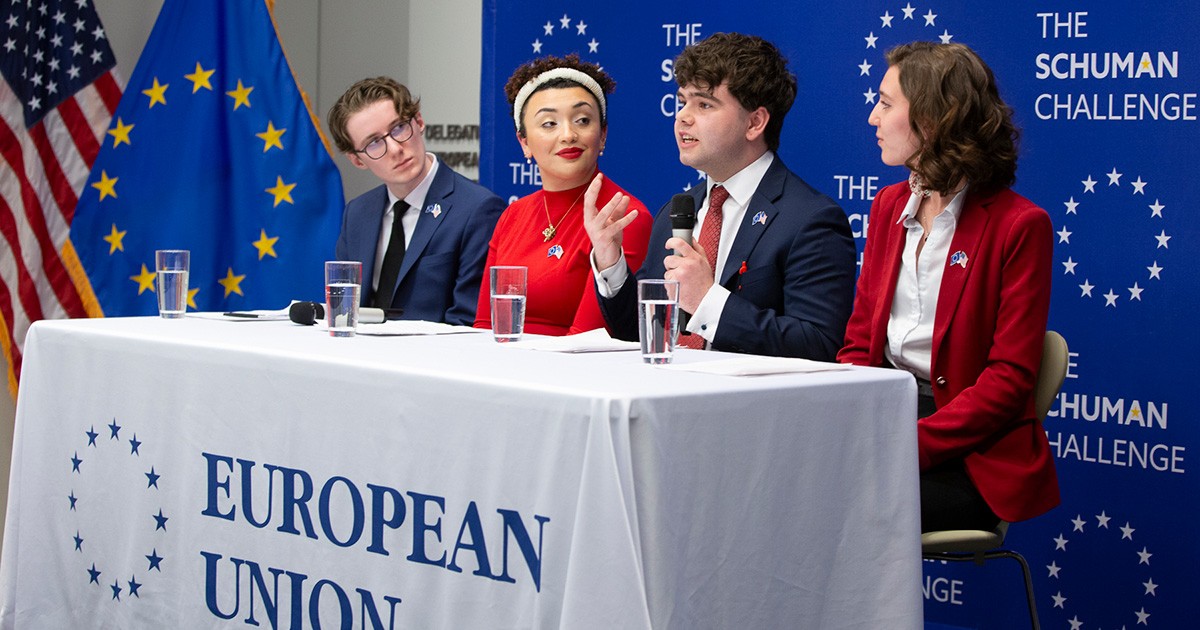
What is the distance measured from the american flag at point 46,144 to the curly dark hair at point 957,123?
328cm

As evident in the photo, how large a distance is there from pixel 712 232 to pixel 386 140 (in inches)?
49.0

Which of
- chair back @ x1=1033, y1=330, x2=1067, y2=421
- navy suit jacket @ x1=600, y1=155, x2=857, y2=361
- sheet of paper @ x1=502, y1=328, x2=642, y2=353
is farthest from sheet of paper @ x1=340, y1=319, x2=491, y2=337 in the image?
chair back @ x1=1033, y1=330, x2=1067, y2=421

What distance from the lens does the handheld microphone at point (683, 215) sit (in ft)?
6.91

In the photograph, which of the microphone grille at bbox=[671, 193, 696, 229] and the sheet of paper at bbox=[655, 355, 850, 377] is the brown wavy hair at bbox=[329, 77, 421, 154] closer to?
the microphone grille at bbox=[671, 193, 696, 229]

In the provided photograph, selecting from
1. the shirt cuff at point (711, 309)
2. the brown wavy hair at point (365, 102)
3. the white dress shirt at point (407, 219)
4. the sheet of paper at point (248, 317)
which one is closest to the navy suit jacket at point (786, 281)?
the shirt cuff at point (711, 309)

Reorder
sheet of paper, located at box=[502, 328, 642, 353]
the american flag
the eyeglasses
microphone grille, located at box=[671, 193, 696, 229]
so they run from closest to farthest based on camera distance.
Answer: sheet of paper, located at box=[502, 328, 642, 353] → microphone grille, located at box=[671, 193, 696, 229] → the eyeglasses → the american flag

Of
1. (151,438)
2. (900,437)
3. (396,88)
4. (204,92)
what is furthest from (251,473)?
(204,92)

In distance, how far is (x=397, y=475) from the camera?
1661 millimetres

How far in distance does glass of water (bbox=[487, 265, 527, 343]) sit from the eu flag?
7.41 ft

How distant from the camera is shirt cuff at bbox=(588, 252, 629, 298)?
8.42 ft

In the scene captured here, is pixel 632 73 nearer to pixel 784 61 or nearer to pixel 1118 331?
pixel 784 61

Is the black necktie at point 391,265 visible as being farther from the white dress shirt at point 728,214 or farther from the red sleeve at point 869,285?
the red sleeve at point 869,285

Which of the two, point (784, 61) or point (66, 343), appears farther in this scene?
point (784, 61)

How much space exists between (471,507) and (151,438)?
0.81 m
